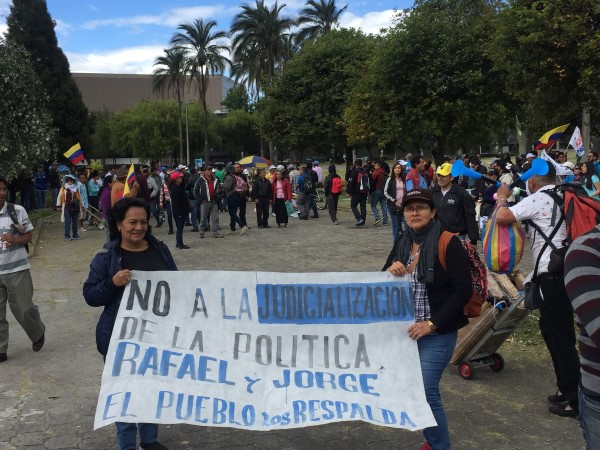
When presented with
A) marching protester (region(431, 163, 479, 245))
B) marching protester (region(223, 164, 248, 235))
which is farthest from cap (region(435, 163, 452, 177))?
marching protester (region(223, 164, 248, 235))

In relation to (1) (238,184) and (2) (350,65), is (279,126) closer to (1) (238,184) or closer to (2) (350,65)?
(2) (350,65)

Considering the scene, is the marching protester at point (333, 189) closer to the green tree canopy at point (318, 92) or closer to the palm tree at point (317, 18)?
the green tree canopy at point (318, 92)

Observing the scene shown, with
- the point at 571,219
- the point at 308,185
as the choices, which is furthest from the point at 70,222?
the point at 571,219

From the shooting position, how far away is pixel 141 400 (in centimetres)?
346

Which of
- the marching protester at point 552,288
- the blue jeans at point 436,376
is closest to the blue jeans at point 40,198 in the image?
the marching protester at point 552,288

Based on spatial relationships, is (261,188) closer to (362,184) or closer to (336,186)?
(336,186)

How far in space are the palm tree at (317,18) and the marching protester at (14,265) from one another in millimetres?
43589

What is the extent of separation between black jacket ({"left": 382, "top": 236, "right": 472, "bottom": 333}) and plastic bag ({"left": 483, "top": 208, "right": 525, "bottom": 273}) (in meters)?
1.40

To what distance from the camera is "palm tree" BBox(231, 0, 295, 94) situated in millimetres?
45094

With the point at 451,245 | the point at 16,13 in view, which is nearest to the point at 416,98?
the point at 451,245

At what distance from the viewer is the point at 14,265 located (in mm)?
5844

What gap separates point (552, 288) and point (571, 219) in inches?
20.6

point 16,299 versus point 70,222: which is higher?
point 16,299

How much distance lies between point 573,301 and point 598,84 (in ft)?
51.6
